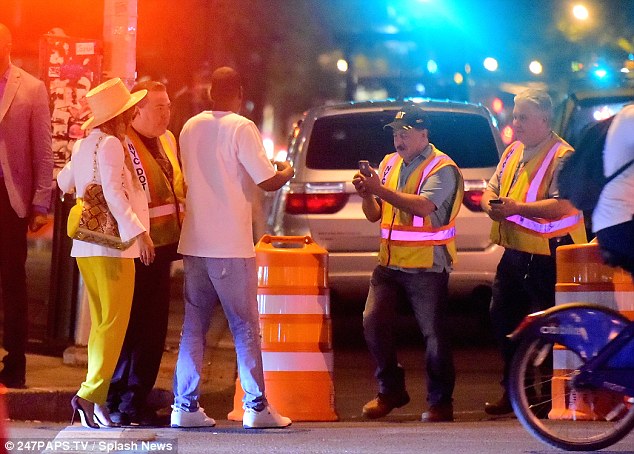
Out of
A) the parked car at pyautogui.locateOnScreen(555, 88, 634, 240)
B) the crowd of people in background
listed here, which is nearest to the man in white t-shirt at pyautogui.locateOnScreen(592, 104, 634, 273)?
the crowd of people in background

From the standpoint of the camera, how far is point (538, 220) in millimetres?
8141

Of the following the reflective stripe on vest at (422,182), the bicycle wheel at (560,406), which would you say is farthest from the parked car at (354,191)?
the bicycle wheel at (560,406)

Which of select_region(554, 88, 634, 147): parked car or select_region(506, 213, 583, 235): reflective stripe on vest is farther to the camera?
select_region(554, 88, 634, 147): parked car

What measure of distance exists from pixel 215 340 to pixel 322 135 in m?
2.06

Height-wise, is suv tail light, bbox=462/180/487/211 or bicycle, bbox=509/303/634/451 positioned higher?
suv tail light, bbox=462/180/487/211

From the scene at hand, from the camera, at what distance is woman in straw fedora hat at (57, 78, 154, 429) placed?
712cm

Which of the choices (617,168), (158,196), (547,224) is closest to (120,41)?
(158,196)

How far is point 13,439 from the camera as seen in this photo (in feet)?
22.5

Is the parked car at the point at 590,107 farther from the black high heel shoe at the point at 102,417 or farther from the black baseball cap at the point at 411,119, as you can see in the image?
the black high heel shoe at the point at 102,417

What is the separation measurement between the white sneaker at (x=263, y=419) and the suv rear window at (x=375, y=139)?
12.4ft

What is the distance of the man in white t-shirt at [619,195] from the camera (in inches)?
245

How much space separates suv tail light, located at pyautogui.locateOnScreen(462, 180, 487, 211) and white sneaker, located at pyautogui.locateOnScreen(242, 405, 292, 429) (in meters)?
3.62

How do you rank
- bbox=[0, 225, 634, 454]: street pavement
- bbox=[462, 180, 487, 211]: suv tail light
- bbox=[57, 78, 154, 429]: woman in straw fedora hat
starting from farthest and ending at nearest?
bbox=[462, 180, 487, 211]: suv tail light < bbox=[57, 78, 154, 429]: woman in straw fedora hat < bbox=[0, 225, 634, 454]: street pavement

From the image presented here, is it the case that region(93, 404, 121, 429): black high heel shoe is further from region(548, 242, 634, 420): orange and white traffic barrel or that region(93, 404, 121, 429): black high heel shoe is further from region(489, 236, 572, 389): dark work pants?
region(548, 242, 634, 420): orange and white traffic barrel
